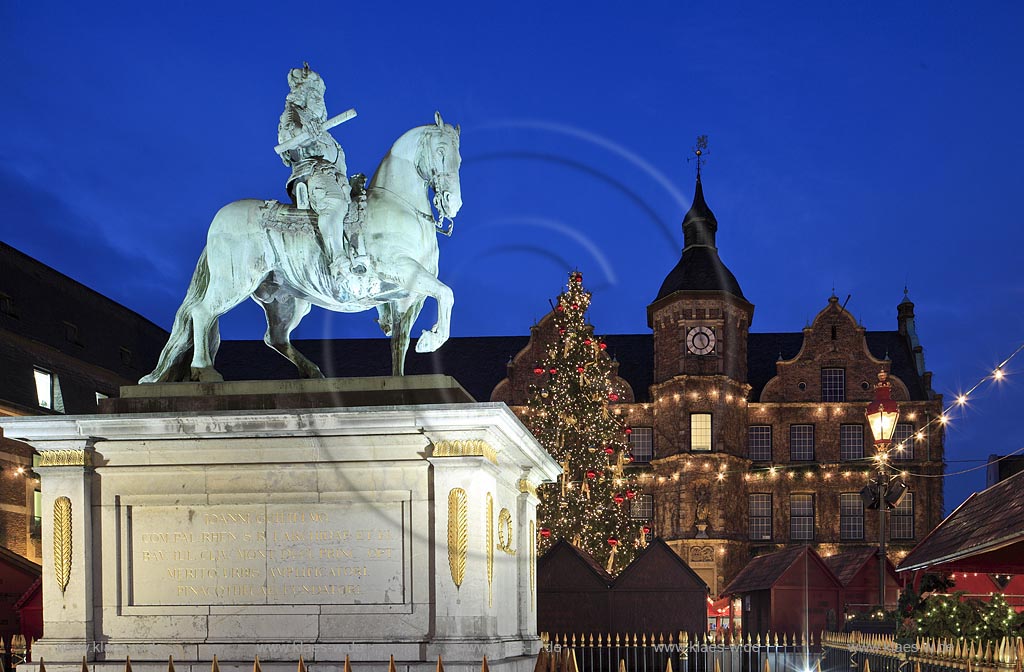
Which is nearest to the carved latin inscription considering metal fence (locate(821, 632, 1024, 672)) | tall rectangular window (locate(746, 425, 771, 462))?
metal fence (locate(821, 632, 1024, 672))

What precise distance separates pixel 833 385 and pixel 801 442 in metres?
3.13

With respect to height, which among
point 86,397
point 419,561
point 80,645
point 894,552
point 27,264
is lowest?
point 894,552

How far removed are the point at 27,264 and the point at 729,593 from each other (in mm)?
26067

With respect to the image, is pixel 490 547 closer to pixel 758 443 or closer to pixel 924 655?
pixel 924 655

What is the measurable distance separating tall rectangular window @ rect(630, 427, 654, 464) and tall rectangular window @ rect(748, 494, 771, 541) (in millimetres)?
5253

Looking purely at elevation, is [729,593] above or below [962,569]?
below

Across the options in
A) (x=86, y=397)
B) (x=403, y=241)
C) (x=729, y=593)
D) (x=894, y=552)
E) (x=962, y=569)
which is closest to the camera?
(x=403, y=241)

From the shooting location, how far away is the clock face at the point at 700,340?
162 ft

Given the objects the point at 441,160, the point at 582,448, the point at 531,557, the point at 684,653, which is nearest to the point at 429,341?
the point at 441,160

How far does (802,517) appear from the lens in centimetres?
5103

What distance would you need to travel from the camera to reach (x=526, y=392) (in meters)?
51.3

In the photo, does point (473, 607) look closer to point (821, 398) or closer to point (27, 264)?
point (27, 264)

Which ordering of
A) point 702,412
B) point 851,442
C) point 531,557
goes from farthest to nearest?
point 851,442 < point 702,412 < point 531,557

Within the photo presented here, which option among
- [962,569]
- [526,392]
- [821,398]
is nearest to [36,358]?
[526,392]
